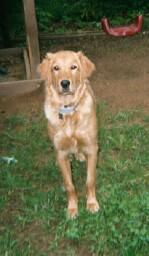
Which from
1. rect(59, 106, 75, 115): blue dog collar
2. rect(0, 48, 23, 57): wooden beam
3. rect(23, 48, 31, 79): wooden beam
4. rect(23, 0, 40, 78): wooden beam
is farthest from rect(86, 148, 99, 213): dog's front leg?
rect(0, 48, 23, 57): wooden beam

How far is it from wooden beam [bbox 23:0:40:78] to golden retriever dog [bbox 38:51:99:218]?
235 centimetres

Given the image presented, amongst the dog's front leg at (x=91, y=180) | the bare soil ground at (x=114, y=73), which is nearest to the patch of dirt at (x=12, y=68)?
the bare soil ground at (x=114, y=73)

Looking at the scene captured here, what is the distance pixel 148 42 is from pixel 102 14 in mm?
1755

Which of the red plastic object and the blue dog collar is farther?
the red plastic object

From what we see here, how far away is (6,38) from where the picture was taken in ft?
27.3

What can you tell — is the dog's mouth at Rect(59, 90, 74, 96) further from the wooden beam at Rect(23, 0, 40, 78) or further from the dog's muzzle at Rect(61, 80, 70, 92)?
the wooden beam at Rect(23, 0, 40, 78)

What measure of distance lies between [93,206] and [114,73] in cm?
350

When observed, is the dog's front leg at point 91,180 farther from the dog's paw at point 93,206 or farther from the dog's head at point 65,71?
the dog's head at point 65,71

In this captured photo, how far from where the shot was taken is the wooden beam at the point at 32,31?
6137 millimetres

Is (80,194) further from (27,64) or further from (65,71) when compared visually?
(27,64)

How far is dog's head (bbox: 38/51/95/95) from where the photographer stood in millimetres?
3791

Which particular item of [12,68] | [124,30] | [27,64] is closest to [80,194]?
[27,64]

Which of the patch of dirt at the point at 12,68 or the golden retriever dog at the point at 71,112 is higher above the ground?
the golden retriever dog at the point at 71,112

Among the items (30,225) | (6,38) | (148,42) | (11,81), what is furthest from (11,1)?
(30,225)
